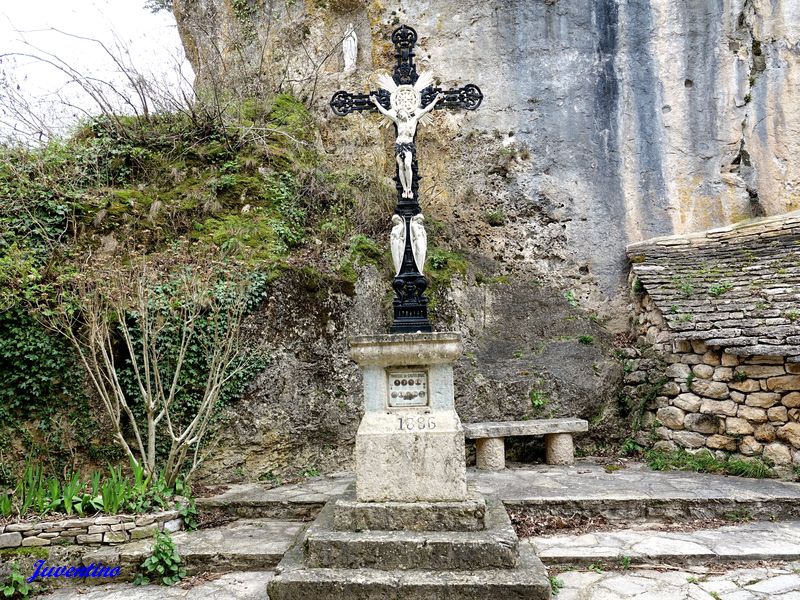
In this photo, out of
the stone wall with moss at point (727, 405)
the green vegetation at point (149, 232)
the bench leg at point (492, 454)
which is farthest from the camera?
the bench leg at point (492, 454)

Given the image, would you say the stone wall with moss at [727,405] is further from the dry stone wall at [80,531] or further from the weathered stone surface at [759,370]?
the dry stone wall at [80,531]

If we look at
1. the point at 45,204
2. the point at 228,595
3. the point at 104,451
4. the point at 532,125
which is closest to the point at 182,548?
the point at 228,595

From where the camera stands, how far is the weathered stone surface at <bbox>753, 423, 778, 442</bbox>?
20.6 feet

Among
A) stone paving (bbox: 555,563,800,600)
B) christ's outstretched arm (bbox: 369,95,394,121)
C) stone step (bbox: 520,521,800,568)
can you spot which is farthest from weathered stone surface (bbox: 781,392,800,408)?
christ's outstretched arm (bbox: 369,95,394,121)

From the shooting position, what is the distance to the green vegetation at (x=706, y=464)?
20.0ft

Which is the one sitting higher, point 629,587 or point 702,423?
point 702,423

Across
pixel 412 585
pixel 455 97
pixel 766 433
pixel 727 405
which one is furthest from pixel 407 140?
pixel 766 433

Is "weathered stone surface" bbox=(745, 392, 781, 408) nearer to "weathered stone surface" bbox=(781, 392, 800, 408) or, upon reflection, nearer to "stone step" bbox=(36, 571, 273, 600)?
"weathered stone surface" bbox=(781, 392, 800, 408)

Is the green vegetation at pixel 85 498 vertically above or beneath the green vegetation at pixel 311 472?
above

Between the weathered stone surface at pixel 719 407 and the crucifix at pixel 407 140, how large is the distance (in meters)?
4.50

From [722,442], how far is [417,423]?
4667mm

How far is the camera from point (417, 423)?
3.98 meters

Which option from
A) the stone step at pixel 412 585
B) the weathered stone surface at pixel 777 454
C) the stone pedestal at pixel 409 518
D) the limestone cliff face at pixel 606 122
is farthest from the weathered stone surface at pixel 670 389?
the stone step at pixel 412 585

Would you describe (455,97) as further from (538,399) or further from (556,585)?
(538,399)
